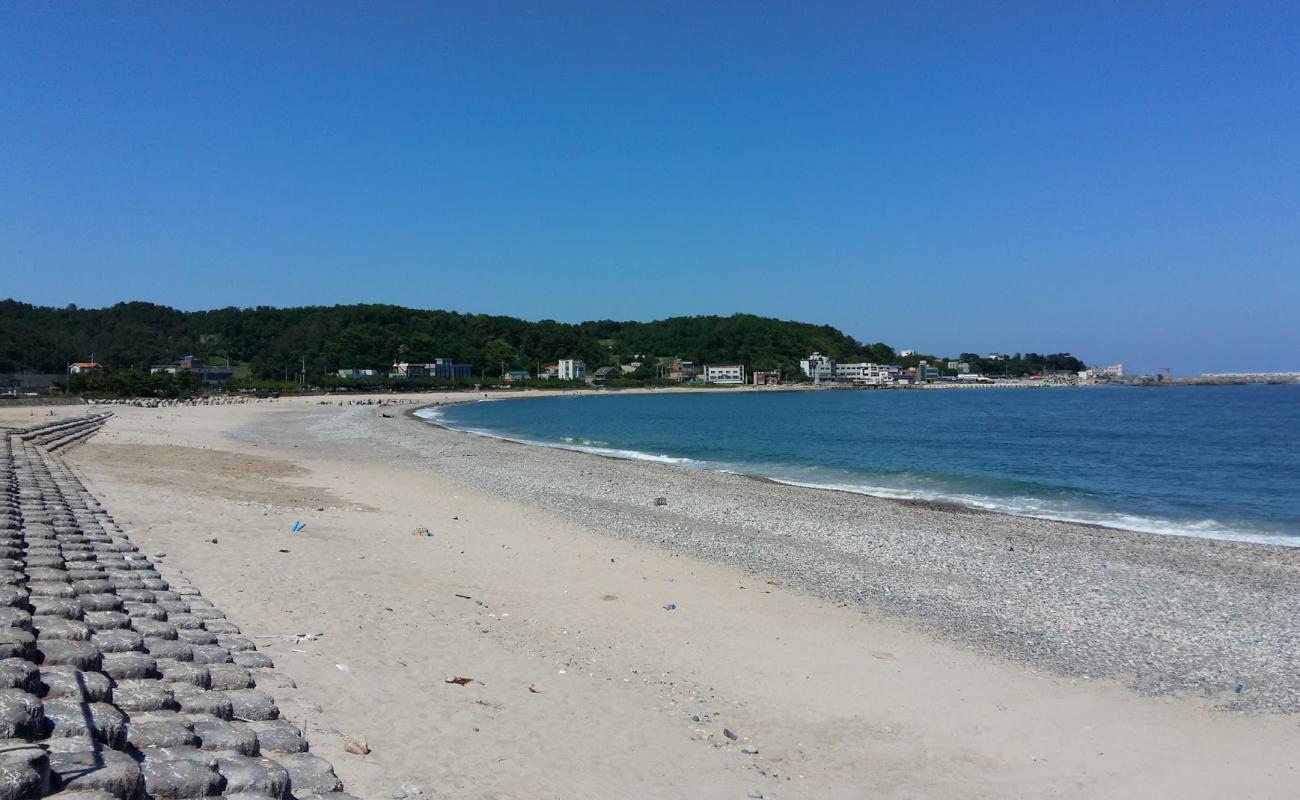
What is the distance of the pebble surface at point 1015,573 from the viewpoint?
8406 mm

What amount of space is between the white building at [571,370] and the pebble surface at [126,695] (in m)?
164

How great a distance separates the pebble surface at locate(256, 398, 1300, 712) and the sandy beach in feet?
0.22

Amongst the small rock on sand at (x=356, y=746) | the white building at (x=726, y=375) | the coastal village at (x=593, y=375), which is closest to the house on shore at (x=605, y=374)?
the coastal village at (x=593, y=375)

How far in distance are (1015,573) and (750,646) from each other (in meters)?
5.96

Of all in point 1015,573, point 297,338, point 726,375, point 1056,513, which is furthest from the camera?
point 726,375

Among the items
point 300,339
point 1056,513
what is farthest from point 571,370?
point 1056,513

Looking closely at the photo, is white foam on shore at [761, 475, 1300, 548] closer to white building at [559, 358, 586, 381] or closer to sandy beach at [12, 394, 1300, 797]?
sandy beach at [12, 394, 1300, 797]

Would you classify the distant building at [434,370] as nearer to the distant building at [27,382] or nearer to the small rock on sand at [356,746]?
the distant building at [27,382]

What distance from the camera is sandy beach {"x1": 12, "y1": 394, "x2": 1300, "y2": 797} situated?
219 inches

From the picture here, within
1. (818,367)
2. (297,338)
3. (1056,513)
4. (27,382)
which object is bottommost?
(1056,513)

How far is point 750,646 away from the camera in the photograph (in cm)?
833

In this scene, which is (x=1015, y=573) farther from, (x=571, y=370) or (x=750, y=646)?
(x=571, y=370)

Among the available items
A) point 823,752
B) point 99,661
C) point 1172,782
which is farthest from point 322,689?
point 1172,782

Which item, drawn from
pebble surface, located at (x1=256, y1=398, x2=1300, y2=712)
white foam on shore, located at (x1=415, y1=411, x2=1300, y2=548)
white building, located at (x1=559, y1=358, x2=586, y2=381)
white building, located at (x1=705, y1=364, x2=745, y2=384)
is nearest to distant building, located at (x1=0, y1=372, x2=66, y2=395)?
pebble surface, located at (x1=256, y1=398, x2=1300, y2=712)
